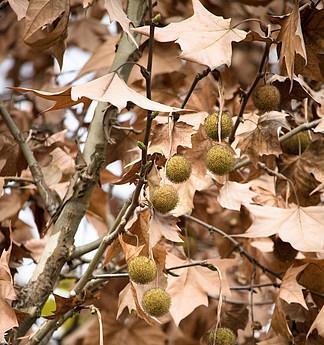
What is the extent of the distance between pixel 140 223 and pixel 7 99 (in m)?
1.00

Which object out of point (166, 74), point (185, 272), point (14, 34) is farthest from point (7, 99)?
point (185, 272)

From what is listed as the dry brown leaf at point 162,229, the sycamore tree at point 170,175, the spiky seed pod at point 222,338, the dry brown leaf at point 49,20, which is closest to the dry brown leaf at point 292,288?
the sycamore tree at point 170,175

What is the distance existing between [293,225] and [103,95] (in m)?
0.40

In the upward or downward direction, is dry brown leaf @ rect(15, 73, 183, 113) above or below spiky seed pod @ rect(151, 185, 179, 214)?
above

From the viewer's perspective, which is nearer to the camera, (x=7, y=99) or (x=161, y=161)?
(x=161, y=161)

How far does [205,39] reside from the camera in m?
1.20

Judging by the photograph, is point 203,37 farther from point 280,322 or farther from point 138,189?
point 280,322

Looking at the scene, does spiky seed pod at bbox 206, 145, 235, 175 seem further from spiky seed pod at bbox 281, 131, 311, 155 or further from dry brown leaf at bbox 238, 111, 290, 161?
spiky seed pod at bbox 281, 131, 311, 155

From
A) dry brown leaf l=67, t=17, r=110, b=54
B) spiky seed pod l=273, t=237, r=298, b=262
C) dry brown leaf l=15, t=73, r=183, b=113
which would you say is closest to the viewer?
dry brown leaf l=15, t=73, r=183, b=113

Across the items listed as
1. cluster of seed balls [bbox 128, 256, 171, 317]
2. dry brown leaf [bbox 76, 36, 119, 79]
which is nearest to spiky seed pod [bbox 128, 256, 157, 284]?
cluster of seed balls [bbox 128, 256, 171, 317]

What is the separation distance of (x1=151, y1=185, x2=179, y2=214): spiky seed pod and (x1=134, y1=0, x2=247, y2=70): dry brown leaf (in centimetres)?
17

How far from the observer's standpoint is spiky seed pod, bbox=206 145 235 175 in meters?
1.18

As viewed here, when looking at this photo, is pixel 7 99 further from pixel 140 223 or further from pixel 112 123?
pixel 140 223

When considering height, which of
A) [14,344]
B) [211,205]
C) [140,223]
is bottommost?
[211,205]
